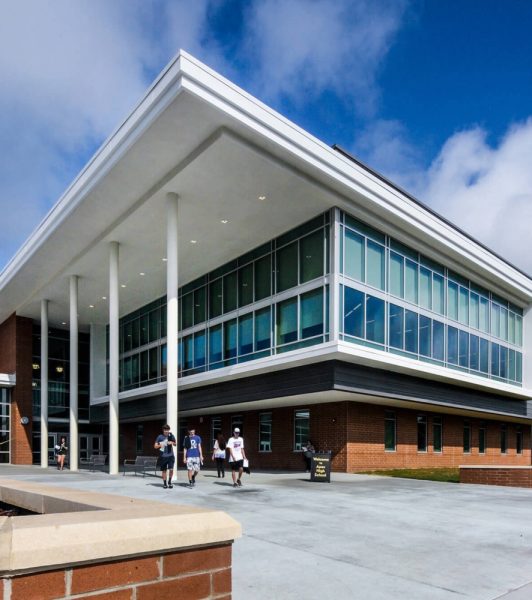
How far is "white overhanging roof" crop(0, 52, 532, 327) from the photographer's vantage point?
19.3 m

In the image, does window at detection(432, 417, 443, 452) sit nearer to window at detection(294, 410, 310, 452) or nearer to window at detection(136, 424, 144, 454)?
window at detection(294, 410, 310, 452)

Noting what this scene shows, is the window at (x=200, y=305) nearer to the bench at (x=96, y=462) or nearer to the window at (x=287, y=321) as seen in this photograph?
the window at (x=287, y=321)

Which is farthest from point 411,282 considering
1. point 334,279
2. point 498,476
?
point 498,476

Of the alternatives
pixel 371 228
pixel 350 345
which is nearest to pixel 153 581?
pixel 350 345

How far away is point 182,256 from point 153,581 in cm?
2802

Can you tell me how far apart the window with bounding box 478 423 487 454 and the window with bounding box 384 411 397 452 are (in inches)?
382

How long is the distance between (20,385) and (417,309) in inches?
1137

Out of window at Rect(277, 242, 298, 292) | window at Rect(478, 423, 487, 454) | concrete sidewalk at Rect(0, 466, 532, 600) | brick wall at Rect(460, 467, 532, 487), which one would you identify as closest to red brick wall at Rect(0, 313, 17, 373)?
window at Rect(277, 242, 298, 292)

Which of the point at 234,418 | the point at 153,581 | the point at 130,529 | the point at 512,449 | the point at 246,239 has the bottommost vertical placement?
the point at 512,449

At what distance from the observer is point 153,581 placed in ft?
7.92

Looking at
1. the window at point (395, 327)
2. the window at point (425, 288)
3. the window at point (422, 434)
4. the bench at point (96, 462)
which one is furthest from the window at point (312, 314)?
the bench at point (96, 462)

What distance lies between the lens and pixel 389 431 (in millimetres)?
28812

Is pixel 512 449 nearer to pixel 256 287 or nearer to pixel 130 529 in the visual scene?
pixel 256 287

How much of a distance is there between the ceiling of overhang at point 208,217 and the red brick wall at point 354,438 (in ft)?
26.6
